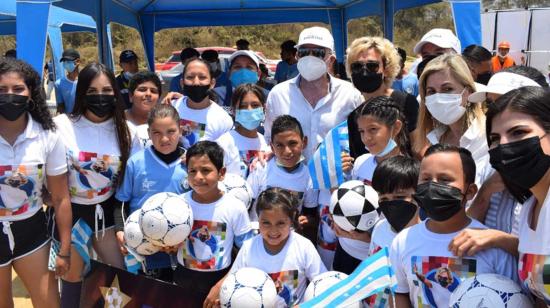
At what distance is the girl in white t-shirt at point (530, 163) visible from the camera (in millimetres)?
1957

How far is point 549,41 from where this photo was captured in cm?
1759

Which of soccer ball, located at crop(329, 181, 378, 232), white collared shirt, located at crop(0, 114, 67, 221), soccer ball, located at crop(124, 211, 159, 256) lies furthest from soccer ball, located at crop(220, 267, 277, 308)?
white collared shirt, located at crop(0, 114, 67, 221)

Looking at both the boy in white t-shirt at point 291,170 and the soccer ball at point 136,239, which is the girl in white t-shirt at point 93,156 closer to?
the soccer ball at point 136,239

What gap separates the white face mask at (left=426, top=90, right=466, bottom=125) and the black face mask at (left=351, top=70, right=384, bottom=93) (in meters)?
0.81

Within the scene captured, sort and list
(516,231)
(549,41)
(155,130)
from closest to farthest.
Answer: (516,231) < (155,130) < (549,41)

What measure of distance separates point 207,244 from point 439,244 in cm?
160

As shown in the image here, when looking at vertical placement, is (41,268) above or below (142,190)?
below

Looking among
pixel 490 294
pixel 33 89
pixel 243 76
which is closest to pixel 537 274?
pixel 490 294

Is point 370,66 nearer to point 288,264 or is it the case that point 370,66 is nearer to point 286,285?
point 288,264

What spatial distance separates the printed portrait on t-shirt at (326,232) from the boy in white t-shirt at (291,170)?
0.46 ft

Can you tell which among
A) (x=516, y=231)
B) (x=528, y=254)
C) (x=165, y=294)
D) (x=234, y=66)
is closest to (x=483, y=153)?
(x=516, y=231)

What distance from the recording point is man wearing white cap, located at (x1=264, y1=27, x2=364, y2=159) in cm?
427

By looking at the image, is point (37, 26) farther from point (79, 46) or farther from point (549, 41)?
point (79, 46)

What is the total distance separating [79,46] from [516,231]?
130ft
